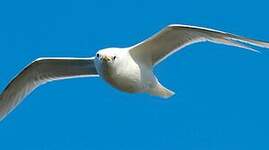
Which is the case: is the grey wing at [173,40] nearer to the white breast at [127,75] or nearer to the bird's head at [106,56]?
the white breast at [127,75]

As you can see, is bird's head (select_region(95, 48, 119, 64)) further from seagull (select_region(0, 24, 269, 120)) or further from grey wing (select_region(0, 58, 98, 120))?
grey wing (select_region(0, 58, 98, 120))

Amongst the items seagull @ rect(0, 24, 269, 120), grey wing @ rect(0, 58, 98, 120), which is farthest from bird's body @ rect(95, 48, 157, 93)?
grey wing @ rect(0, 58, 98, 120)

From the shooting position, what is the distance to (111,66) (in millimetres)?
13695

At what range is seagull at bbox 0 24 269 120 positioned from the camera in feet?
45.2

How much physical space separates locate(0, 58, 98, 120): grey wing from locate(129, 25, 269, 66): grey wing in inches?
51.2

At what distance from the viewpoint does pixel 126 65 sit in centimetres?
1418

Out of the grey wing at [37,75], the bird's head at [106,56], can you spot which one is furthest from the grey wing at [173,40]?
the grey wing at [37,75]

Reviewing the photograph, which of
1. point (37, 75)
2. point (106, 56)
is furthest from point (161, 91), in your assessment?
point (37, 75)

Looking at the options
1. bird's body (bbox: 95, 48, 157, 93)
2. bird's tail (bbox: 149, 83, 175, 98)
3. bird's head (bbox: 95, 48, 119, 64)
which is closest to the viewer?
bird's head (bbox: 95, 48, 119, 64)

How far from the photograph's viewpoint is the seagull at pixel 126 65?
13766 millimetres

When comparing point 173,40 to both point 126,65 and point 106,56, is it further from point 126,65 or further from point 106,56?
point 106,56

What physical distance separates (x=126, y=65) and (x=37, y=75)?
2560mm

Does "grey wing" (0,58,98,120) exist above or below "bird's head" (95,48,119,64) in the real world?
above

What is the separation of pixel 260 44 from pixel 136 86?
87.5 inches
